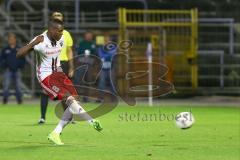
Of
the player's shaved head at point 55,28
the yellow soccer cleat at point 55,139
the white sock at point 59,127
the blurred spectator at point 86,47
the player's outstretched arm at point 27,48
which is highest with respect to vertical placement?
the player's shaved head at point 55,28

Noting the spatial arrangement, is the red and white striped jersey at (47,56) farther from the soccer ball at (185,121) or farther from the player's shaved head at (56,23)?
the soccer ball at (185,121)

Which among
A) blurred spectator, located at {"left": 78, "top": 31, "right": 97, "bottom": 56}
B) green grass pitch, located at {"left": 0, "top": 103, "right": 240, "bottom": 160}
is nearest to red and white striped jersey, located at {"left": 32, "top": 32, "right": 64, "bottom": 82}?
green grass pitch, located at {"left": 0, "top": 103, "right": 240, "bottom": 160}

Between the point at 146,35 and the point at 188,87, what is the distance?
8.25 feet

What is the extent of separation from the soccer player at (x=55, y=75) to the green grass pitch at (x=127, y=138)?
0.38m

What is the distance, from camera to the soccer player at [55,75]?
13859 mm

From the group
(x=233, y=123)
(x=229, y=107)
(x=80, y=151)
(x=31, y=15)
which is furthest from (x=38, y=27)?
(x=80, y=151)

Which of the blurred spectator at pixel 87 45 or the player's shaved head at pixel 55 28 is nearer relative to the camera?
the player's shaved head at pixel 55 28

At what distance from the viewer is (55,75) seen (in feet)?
47.2

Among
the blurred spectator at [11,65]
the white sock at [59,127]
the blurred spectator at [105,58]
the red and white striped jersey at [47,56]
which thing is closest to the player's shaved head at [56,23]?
the red and white striped jersey at [47,56]

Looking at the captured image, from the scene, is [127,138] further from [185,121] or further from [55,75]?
[55,75]

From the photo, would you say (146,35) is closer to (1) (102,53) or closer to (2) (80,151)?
(1) (102,53)

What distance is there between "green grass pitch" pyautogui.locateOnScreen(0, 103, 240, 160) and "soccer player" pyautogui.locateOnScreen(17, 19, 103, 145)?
0.38 m

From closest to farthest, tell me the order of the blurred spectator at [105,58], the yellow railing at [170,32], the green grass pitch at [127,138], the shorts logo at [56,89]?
the green grass pitch at [127,138] < the shorts logo at [56,89] < the blurred spectator at [105,58] < the yellow railing at [170,32]

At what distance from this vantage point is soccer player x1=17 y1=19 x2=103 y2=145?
13859 mm
